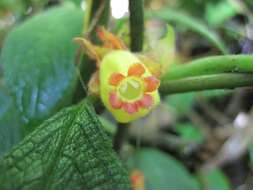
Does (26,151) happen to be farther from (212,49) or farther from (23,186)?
(212,49)

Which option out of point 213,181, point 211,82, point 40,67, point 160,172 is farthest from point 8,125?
point 213,181

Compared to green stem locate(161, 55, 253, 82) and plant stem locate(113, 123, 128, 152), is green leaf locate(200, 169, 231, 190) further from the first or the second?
green stem locate(161, 55, 253, 82)

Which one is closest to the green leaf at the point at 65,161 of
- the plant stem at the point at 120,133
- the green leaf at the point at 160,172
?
the plant stem at the point at 120,133

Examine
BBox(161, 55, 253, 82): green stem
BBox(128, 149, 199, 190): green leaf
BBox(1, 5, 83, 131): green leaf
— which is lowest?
BBox(128, 149, 199, 190): green leaf

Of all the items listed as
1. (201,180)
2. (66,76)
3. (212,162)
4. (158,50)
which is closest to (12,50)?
(66,76)

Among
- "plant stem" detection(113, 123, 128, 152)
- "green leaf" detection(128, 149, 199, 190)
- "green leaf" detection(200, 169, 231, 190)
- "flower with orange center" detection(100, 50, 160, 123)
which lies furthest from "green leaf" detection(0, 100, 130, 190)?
"green leaf" detection(200, 169, 231, 190)

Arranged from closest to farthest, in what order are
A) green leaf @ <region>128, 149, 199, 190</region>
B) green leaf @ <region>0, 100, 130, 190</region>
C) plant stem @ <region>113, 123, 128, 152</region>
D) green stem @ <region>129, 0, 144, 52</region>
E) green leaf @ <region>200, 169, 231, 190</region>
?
green leaf @ <region>0, 100, 130, 190</region> → green stem @ <region>129, 0, 144, 52</region> → plant stem @ <region>113, 123, 128, 152</region> → green leaf @ <region>128, 149, 199, 190</region> → green leaf @ <region>200, 169, 231, 190</region>
